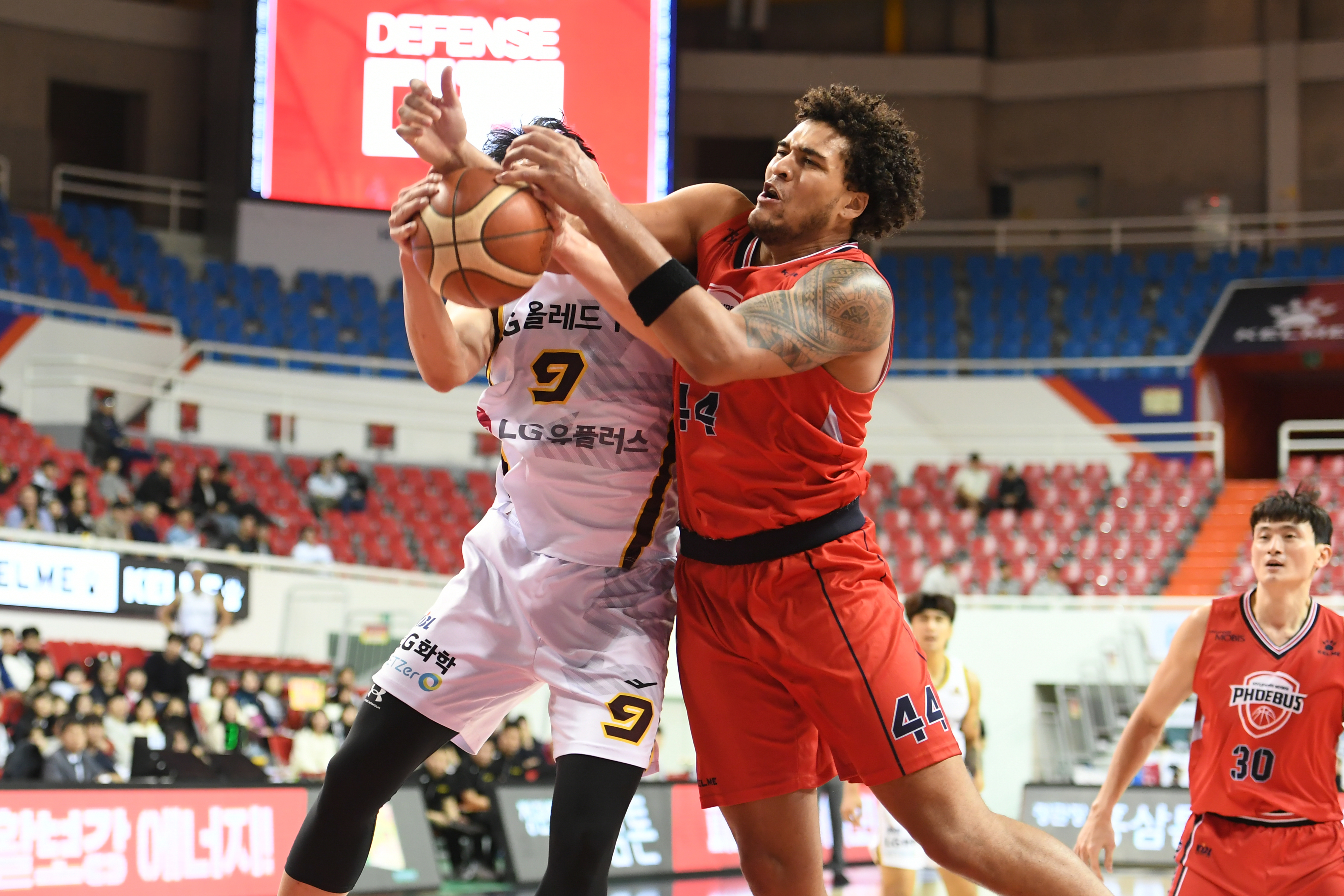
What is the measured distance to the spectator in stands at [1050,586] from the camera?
50.6 ft

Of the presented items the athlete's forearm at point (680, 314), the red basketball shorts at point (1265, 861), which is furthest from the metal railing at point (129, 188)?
the athlete's forearm at point (680, 314)

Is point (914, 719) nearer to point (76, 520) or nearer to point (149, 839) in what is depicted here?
point (149, 839)

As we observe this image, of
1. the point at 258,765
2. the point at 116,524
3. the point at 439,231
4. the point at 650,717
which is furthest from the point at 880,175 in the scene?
the point at 116,524

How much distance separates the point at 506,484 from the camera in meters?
3.69

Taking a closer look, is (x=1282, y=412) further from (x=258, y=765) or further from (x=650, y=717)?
(x=650, y=717)

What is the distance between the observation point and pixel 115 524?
40.5 feet

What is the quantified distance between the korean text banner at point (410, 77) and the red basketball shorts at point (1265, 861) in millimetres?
6662

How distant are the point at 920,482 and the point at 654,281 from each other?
15365 millimetres

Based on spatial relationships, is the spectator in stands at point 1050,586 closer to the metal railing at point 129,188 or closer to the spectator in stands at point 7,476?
the spectator in stands at point 7,476

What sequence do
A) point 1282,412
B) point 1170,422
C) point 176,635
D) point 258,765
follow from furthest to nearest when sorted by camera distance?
point 1282,412 < point 1170,422 < point 176,635 < point 258,765

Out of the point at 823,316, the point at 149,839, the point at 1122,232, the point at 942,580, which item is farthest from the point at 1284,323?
the point at 823,316

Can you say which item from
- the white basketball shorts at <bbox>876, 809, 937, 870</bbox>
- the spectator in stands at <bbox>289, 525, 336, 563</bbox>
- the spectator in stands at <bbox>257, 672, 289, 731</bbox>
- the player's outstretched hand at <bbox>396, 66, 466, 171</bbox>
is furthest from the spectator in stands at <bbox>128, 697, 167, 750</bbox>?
the player's outstretched hand at <bbox>396, 66, 466, 171</bbox>

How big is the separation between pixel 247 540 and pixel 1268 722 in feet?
35.5

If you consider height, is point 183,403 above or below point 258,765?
above
